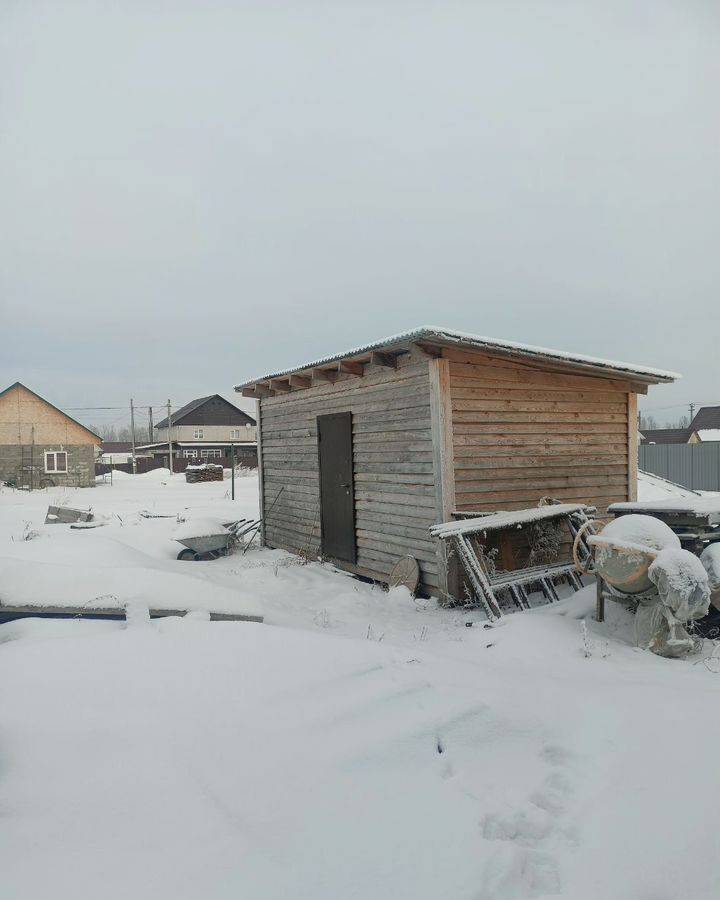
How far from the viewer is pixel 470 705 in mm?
3363

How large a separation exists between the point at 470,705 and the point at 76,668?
2.23 meters

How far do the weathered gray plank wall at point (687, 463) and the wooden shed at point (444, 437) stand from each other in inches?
640

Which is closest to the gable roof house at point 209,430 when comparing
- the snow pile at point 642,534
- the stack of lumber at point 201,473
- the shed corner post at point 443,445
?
the stack of lumber at point 201,473

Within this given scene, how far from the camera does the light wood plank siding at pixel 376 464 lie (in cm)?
748

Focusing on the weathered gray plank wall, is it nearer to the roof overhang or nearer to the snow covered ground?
the roof overhang

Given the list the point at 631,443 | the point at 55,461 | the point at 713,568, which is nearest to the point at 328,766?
the point at 713,568

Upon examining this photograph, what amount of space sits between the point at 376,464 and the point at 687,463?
19.7 m

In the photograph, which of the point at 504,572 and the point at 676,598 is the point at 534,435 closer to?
the point at 504,572

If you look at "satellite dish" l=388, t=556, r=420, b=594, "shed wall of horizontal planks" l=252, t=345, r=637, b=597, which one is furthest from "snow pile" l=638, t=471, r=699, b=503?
"satellite dish" l=388, t=556, r=420, b=594

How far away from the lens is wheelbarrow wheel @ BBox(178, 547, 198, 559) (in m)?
10.4

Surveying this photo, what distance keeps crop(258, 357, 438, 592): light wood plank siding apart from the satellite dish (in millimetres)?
107

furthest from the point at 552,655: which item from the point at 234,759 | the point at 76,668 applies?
the point at 76,668

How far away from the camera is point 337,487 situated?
9367mm

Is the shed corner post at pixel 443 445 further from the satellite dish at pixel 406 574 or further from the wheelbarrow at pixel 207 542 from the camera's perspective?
the wheelbarrow at pixel 207 542
